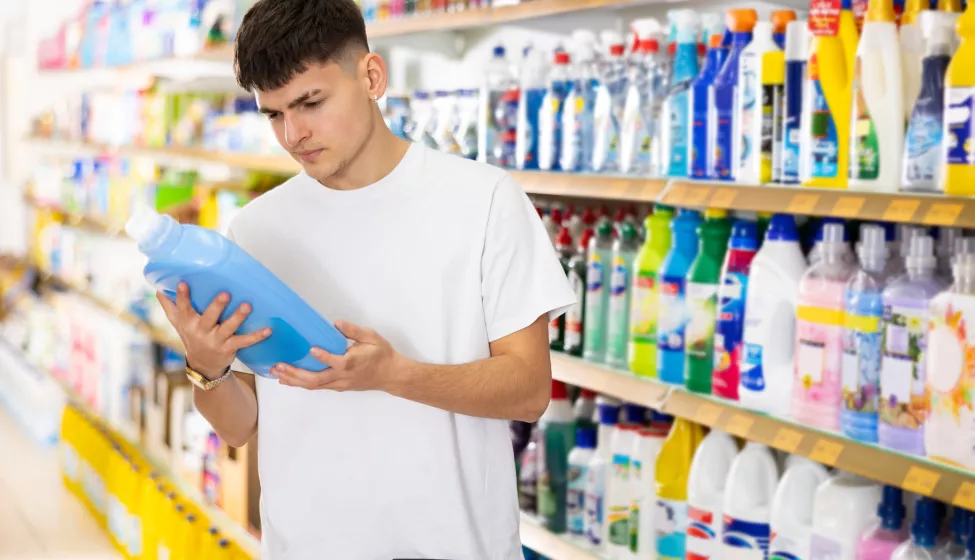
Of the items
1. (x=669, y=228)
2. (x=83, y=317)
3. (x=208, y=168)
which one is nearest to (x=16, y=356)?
(x=83, y=317)

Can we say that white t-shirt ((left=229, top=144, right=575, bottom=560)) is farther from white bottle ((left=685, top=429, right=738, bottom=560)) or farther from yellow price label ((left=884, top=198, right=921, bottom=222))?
white bottle ((left=685, top=429, right=738, bottom=560))

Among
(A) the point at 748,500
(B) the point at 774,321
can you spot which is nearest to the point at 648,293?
(B) the point at 774,321

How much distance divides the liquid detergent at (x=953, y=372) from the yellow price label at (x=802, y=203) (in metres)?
0.24

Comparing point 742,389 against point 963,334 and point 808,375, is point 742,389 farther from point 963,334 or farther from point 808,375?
point 963,334

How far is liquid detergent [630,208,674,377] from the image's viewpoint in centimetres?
228

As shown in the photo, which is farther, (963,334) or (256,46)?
(963,334)

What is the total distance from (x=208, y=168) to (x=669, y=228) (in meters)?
3.27

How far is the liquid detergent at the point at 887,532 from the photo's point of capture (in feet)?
5.90

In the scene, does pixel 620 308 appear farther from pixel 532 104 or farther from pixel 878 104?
pixel 878 104

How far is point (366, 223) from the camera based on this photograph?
1.54 m

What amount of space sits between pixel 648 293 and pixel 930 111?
77 cm

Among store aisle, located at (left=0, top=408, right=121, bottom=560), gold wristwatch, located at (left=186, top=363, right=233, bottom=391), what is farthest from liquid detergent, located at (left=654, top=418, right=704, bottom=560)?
store aisle, located at (left=0, top=408, right=121, bottom=560)

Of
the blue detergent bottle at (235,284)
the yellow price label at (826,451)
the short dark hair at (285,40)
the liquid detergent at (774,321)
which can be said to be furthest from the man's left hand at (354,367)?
the liquid detergent at (774,321)

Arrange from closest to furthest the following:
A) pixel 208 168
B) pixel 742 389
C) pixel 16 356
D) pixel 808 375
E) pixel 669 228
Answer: pixel 808 375 < pixel 742 389 < pixel 669 228 < pixel 208 168 < pixel 16 356
